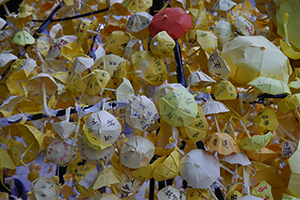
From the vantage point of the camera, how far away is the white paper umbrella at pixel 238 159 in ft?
1.84

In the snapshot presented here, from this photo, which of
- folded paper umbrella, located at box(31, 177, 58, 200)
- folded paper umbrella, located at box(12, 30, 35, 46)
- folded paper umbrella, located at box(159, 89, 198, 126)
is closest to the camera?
folded paper umbrella, located at box(159, 89, 198, 126)

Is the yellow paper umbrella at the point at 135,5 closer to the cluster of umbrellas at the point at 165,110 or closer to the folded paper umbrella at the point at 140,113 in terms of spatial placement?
the cluster of umbrellas at the point at 165,110

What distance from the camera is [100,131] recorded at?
20.1 inches

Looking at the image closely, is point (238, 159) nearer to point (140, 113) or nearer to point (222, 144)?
point (222, 144)

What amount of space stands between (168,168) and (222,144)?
0.42 ft

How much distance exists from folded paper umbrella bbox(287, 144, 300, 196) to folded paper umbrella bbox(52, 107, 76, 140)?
19.8 inches

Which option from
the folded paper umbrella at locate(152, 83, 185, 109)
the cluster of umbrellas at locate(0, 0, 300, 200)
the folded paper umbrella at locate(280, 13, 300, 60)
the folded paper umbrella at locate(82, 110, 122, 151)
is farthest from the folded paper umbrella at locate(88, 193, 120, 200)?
the folded paper umbrella at locate(280, 13, 300, 60)

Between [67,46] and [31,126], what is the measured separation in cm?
23

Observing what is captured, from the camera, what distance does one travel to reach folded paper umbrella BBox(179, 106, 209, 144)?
551mm

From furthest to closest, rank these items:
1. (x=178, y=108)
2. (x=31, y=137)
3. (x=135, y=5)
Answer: (x=135, y=5) → (x=31, y=137) → (x=178, y=108)

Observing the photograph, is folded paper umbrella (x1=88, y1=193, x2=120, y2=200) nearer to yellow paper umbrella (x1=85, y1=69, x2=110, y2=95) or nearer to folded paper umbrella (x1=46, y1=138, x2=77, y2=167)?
folded paper umbrella (x1=46, y1=138, x2=77, y2=167)

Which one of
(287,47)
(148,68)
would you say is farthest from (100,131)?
(287,47)

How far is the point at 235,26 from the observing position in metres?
0.71

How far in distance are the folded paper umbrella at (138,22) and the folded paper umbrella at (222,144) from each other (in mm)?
331
